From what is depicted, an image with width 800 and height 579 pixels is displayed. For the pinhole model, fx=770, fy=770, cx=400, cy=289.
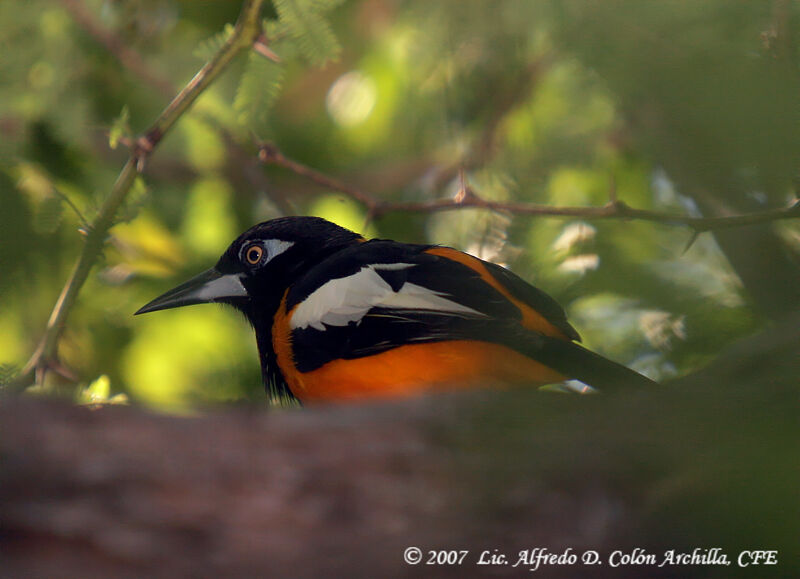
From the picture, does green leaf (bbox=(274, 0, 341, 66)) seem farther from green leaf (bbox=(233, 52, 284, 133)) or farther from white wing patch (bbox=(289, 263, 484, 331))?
white wing patch (bbox=(289, 263, 484, 331))

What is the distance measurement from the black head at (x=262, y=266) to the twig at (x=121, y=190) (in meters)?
0.33

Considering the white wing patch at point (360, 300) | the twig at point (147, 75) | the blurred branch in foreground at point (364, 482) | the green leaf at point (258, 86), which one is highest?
the twig at point (147, 75)

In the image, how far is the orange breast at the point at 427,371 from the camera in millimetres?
2037

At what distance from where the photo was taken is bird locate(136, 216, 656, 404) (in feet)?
6.55

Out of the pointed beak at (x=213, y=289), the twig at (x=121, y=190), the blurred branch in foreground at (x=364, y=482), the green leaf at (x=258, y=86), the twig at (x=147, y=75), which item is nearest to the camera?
the blurred branch in foreground at (x=364, y=482)

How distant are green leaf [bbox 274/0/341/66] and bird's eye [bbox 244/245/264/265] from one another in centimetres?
66

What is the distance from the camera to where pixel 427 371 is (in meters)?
2.08

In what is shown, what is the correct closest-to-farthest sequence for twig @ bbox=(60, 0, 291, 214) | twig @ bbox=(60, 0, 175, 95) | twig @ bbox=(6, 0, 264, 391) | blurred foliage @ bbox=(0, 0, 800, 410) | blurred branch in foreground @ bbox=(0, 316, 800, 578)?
blurred branch in foreground @ bbox=(0, 316, 800, 578) < blurred foliage @ bbox=(0, 0, 800, 410) < twig @ bbox=(6, 0, 264, 391) < twig @ bbox=(60, 0, 291, 214) < twig @ bbox=(60, 0, 175, 95)

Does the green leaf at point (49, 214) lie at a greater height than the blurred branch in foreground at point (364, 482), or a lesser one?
greater

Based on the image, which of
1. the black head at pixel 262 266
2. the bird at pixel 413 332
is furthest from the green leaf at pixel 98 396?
the black head at pixel 262 266

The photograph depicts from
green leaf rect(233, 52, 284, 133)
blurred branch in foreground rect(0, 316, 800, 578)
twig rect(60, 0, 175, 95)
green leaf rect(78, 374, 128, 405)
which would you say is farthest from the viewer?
twig rect(60, 0, 175, 95)

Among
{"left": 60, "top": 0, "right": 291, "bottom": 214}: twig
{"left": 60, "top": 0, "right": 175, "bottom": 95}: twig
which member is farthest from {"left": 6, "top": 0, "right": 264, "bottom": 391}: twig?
{"left": 60, "top": 0, "right": 175, "bottom": 95}: twig

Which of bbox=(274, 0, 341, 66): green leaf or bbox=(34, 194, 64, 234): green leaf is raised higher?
bbox=(274, 0, 341, 66): green leaf

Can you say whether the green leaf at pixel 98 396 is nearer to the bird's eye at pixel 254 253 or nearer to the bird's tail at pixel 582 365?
the bird's eye at pixel 254 253
